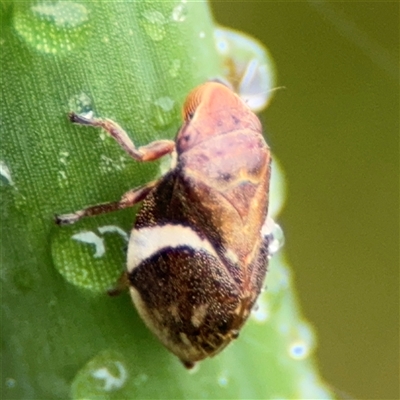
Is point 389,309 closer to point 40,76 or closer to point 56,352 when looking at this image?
point 56,352

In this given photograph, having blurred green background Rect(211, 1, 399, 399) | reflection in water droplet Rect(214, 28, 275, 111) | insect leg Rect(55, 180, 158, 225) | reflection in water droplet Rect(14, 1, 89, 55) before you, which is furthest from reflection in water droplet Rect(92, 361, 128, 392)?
blurred green background Rect(211, 1, 399, 399)

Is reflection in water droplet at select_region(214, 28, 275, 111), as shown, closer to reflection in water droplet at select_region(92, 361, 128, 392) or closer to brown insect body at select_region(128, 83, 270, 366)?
brown insect body at select_region(128, 83, 270, 366)

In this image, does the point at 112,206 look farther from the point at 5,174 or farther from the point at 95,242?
the point at 5,174

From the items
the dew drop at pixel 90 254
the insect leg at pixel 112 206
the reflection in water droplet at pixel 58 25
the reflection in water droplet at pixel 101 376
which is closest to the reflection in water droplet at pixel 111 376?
the reflection in water droplet at pixel 101 376

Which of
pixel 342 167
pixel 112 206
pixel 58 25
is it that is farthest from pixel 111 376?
pixel 342 167

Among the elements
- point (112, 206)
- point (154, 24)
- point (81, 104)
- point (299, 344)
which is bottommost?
point (299, 344)

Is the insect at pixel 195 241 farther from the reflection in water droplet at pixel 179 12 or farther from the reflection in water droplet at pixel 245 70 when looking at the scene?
the reflection in water droplet at pixel 245 70

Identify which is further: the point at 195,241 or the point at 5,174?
the point at 195,241
